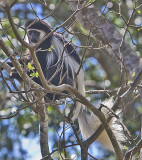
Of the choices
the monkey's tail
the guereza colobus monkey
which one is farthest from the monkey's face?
the monkey's tail

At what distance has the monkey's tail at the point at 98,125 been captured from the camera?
2.51 m

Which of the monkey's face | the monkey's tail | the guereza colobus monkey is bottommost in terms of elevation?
the monkey's tail

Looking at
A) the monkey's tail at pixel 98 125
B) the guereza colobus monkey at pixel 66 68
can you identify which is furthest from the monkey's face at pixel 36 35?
the monkey's tail at pixel 98 125

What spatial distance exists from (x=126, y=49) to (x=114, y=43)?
0.14 m

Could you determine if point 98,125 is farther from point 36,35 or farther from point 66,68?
point 36,35

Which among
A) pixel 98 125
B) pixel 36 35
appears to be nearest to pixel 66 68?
pixel 36 35

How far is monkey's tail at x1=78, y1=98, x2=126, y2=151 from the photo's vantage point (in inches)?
98.7

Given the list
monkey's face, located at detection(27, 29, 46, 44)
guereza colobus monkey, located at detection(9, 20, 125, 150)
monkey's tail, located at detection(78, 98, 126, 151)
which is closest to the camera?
monkey's tail, located at detection(78, 98, 126, 151)

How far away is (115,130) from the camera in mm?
2521

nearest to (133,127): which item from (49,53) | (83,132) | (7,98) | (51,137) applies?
(83,132)

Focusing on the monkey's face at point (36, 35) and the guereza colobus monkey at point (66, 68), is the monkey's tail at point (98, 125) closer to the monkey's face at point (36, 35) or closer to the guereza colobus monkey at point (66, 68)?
the guereza colobus monkey at point (66, 68)

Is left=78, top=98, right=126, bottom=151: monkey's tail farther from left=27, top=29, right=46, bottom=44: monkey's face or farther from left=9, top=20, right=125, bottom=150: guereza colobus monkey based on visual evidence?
left=27, top=29, right=46, bottom=44: monkey's face

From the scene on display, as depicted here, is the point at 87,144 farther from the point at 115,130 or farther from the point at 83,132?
the point at 83,132

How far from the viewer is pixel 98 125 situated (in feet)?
9.22
